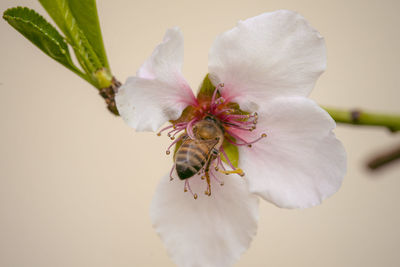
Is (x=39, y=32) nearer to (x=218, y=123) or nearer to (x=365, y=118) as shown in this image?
(x=218, y=123)

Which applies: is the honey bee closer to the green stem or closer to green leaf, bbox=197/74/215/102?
green leaf, bbox=197/74/215/102

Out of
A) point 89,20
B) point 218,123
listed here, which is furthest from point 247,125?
point 89,20

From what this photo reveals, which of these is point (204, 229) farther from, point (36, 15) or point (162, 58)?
point (36, 15)

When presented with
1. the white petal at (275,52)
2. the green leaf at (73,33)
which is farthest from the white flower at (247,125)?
the green leaf at (73,33)

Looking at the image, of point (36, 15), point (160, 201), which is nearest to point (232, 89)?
point (160, 201)

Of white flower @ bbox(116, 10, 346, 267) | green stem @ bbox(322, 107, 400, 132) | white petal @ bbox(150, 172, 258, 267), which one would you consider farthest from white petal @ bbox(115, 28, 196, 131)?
green stem @ bbox(322, 107, 400, 132)

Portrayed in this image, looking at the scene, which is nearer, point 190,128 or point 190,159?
point 190,159
